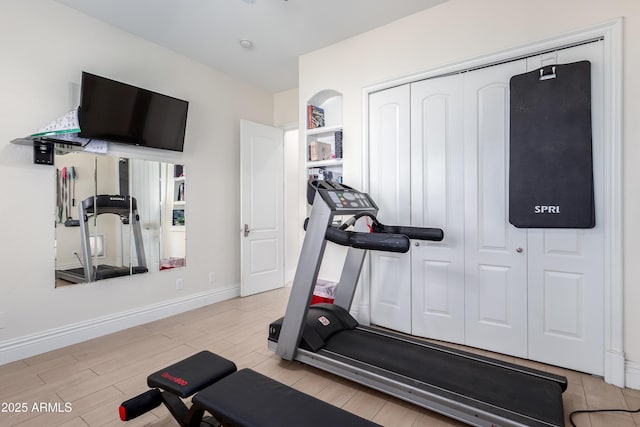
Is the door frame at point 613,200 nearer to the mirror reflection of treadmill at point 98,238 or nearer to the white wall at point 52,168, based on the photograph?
the white wall at point 52,168

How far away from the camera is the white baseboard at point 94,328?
2.58m

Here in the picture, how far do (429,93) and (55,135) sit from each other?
3.19 m

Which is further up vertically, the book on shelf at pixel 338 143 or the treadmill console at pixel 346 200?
the book on shelf at pixel 338 143

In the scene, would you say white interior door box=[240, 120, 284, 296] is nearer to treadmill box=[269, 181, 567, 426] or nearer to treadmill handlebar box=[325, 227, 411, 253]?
treadmill box=[269, 181, 567, 426]

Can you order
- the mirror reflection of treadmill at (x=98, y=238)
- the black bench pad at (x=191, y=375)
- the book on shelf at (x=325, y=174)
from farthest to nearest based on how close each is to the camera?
the book on shelf at (x=325, y=174) → the mirror reflection of treadmill at (x=98, y=238) → the black bench pad at (x=191, y=375)

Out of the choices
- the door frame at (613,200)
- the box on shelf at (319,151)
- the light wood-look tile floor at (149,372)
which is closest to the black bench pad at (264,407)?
the light wood-look tile floor at (149,372)

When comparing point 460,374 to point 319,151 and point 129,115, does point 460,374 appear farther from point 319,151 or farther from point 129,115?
point 129,115

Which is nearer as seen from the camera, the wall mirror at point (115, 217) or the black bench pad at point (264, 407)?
the black bench pad at point (264, 407)

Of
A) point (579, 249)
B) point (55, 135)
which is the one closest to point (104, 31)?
point (55, 135)

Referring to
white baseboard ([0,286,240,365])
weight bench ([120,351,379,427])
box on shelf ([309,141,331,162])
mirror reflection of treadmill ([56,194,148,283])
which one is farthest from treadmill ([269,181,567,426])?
mirror reflection of treadmill ([56,194,148,283])

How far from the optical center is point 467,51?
2.72 metres

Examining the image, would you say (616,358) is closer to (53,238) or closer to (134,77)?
(53,238)

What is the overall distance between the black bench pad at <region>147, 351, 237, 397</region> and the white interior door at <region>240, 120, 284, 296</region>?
2605 millimetres

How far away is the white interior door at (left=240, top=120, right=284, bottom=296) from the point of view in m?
4.34
